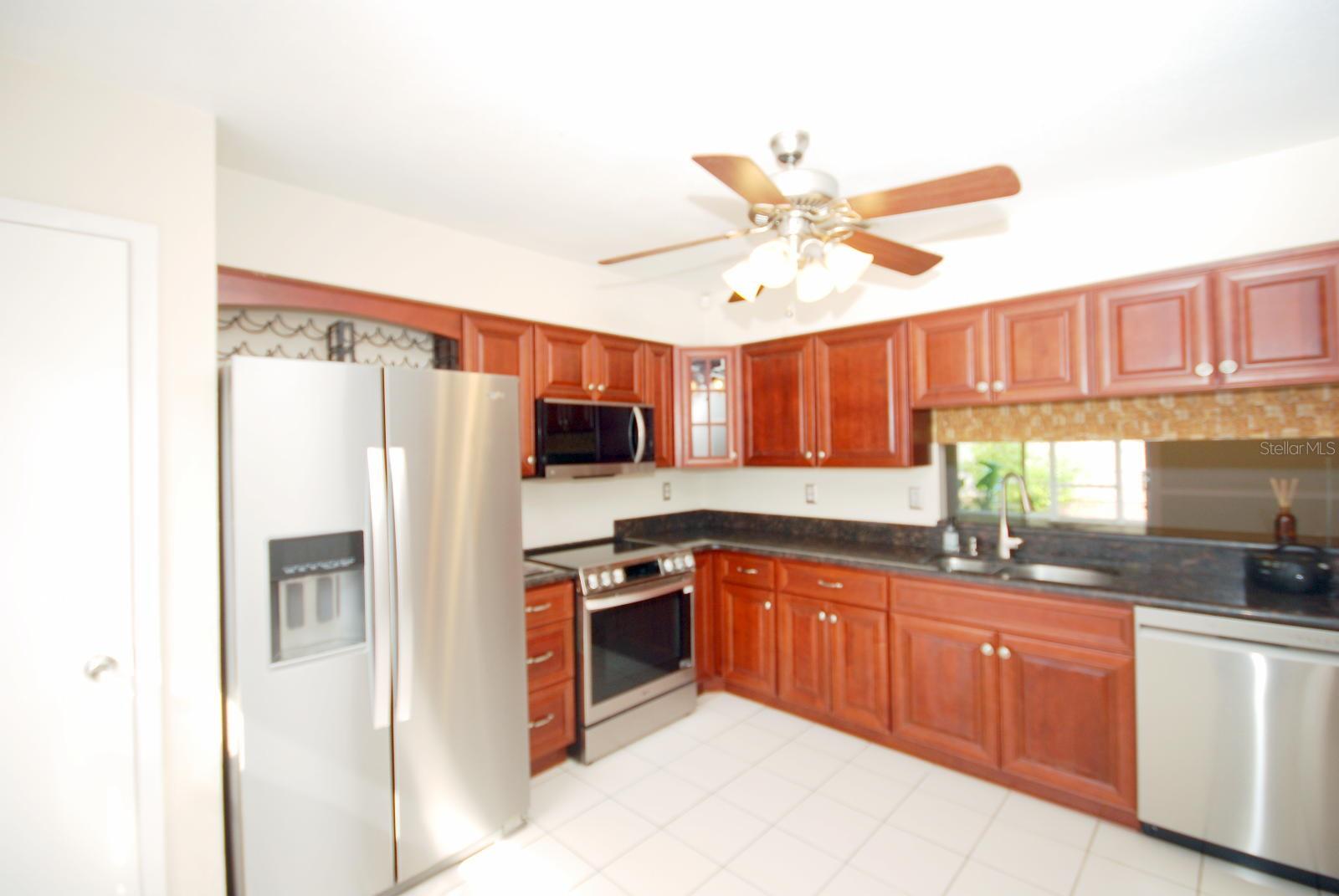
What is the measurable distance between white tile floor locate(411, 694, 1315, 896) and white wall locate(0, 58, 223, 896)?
0.77 m

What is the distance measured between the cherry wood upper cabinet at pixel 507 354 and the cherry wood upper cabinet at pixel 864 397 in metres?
1.58

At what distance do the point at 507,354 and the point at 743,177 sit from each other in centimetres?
174

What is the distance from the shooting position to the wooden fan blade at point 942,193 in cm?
145

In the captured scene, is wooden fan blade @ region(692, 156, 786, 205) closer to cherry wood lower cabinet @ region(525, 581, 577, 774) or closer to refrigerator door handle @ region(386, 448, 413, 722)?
refrigerator door handle @ region(386, 448, 413, 722)

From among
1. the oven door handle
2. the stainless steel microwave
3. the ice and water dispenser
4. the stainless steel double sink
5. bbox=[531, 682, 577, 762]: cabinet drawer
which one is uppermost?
the stainless steel microwave

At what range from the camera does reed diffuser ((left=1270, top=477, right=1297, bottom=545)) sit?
92.5 inches

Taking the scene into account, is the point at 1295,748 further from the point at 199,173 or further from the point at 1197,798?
the point at 199,173

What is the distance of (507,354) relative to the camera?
9.52ft

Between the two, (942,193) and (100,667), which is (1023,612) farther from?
(100,667)

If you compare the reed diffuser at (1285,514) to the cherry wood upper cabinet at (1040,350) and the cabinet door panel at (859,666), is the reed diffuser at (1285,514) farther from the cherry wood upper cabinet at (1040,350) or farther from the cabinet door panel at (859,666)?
the cabinet door panel at (859,666)

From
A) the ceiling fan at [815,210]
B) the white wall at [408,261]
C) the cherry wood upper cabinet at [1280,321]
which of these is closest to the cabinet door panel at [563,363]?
the white wall at [408,261]

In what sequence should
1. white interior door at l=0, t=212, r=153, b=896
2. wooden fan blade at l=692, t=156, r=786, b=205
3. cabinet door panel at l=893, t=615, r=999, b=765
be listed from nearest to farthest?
wooden fan blade at l=692, t=156, r=786, b=205
white interior door at l=0, t=212, r=153, b=896
cabinet door panel at l=893, t=615, r=999, b=765

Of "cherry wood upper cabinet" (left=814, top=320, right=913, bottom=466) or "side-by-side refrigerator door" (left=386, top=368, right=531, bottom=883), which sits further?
"cherry wood upper cabinet" (left=814, top=320, right=913, bottom=466)

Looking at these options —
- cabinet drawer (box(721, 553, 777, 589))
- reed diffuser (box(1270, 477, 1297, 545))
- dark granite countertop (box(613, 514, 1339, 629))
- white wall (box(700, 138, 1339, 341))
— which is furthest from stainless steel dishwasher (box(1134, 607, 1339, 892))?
cabinet drawer (box(721, 553, 777, 589))
